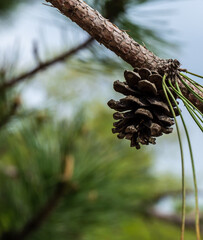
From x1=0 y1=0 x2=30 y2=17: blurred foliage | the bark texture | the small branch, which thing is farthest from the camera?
x1=0 y1=0 x2=30 y2=17: blurred foliage

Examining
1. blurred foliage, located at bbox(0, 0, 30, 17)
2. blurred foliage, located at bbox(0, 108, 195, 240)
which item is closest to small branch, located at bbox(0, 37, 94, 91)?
blurred foliage, located at bbox(0, 108, 195, 240)

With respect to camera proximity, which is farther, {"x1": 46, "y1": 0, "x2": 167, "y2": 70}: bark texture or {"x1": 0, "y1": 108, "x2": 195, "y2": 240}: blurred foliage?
{"x1": 0, "y1": 108, "x2": 195, "y2": 240}: blurred foliage

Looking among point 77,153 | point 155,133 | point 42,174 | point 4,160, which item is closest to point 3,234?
point 42,174

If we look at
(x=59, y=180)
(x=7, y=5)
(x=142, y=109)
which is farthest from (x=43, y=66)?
(x=7, y=5)

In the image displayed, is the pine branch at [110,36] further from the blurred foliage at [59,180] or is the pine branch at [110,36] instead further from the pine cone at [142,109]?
the blurred foliage at [59,180]

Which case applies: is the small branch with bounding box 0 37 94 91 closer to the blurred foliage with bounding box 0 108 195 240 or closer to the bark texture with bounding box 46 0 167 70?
the blurred foliage with bounding box 0 108 195 240

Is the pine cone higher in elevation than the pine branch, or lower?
lower

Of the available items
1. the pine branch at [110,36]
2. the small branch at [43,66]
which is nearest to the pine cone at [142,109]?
the pine branch at [110,36]
